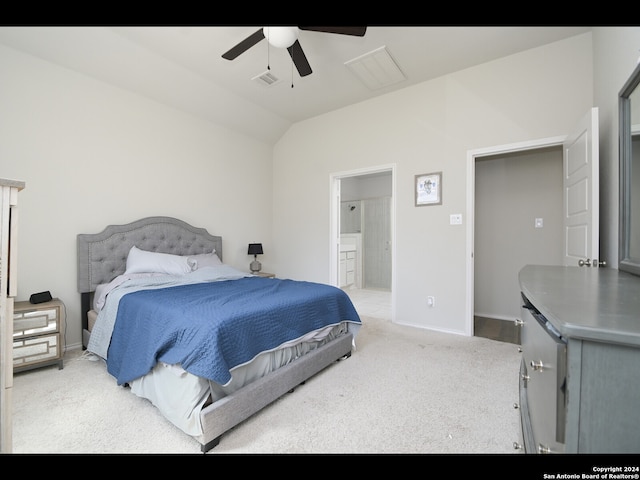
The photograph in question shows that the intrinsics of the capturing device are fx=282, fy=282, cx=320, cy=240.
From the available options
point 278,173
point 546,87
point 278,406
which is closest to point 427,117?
point 546,87

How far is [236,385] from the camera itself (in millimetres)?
1616

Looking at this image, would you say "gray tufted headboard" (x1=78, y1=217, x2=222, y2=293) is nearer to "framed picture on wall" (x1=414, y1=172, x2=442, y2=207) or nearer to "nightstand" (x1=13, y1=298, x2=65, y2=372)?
"nightstand" (x1=13, y1=298, x2=65, y2=372)

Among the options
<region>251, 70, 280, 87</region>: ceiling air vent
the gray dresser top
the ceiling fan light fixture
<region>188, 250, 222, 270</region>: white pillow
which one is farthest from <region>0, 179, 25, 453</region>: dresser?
<region>251, 70, 280, 87</region>: ceiling air vent

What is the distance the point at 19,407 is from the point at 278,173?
→ 387cm

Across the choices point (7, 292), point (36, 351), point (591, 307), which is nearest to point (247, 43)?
point (7, 292)

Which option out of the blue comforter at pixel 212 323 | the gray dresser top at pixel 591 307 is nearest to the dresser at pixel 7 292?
the blue comforter at pixel 212 323

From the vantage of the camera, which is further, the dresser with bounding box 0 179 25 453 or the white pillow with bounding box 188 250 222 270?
the white pillow with bounding box 188 250 222 270

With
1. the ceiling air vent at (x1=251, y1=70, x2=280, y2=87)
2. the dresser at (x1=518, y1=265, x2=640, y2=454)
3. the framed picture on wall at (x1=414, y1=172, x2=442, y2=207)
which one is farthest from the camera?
the framed picture on wall at (x1=414, y1=172, x2=442, y2=207)

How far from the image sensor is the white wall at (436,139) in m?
2.67

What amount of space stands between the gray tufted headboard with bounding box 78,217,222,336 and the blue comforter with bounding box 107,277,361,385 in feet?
3.06

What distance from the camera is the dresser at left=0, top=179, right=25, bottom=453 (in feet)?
2.96

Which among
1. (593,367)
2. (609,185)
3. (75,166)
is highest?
(75,166)

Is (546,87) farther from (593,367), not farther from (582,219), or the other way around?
(593,367)

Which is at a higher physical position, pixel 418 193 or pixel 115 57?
pixel 115 57
